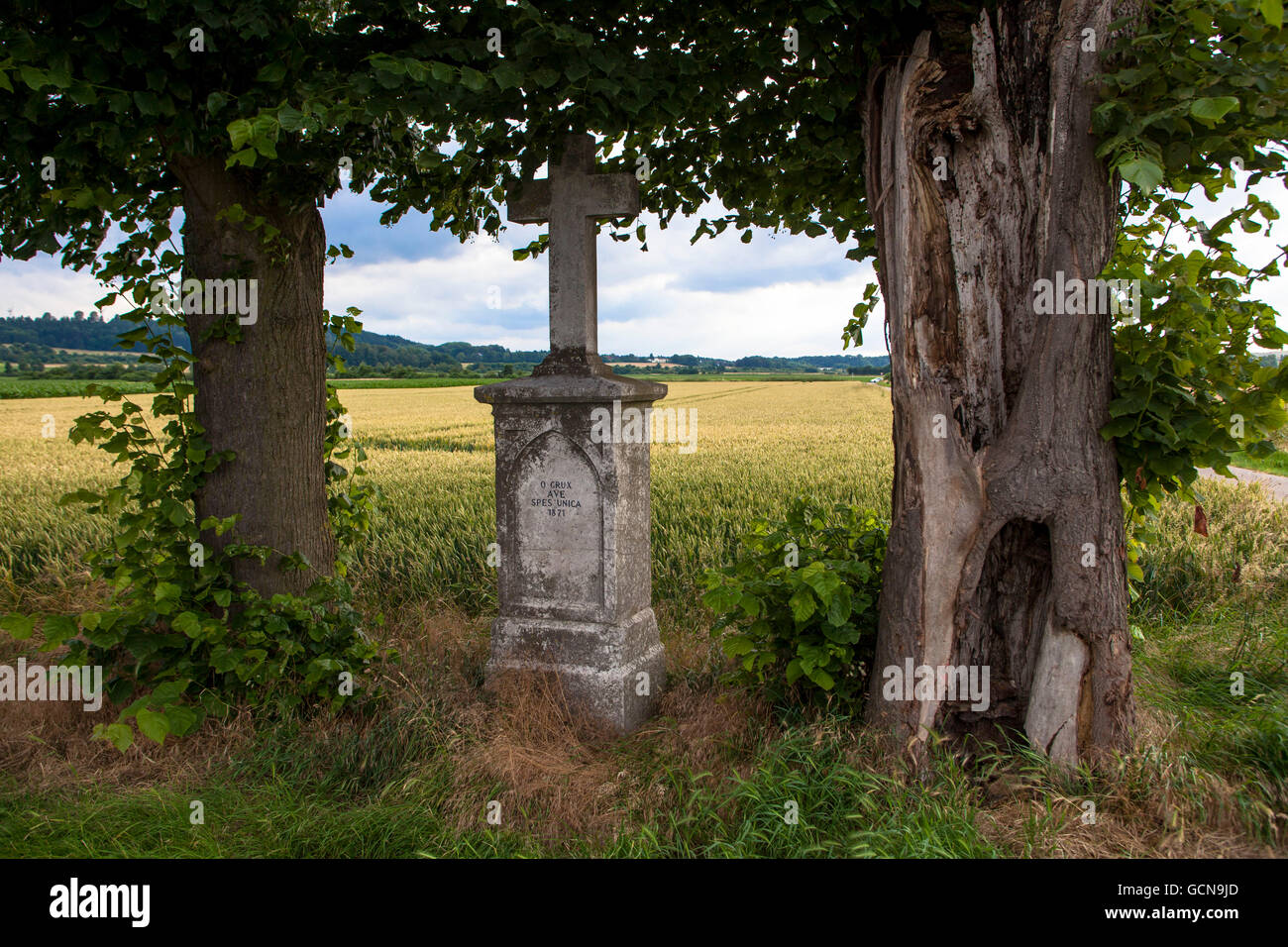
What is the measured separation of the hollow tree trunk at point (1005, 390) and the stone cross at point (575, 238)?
1.63 m

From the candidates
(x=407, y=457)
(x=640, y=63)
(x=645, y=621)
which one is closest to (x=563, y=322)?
(x=640, y=63)

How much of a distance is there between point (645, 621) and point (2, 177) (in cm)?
436

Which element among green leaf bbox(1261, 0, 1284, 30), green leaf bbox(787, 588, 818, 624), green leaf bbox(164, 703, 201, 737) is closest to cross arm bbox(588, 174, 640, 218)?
green leaf bbox(787, 588, 818, 624)

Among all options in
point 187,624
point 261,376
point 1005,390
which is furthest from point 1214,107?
point 187,624

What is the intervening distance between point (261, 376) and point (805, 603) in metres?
3.22

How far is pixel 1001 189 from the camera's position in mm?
3588

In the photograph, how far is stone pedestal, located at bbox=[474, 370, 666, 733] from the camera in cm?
457

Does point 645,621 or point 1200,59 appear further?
point 645,621

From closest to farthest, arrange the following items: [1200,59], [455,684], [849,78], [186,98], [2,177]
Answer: [1200,59] < [186,98] < [849,78] < [2,177] < [455,684]

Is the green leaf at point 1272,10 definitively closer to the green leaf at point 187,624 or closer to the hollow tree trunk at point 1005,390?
the hollow tree trunk at point 1005,390

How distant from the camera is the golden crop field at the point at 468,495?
23.3 feet

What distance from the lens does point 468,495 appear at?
9.37 meters

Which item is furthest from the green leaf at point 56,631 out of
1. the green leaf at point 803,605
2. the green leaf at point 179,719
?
the green leaf at point 803,605
